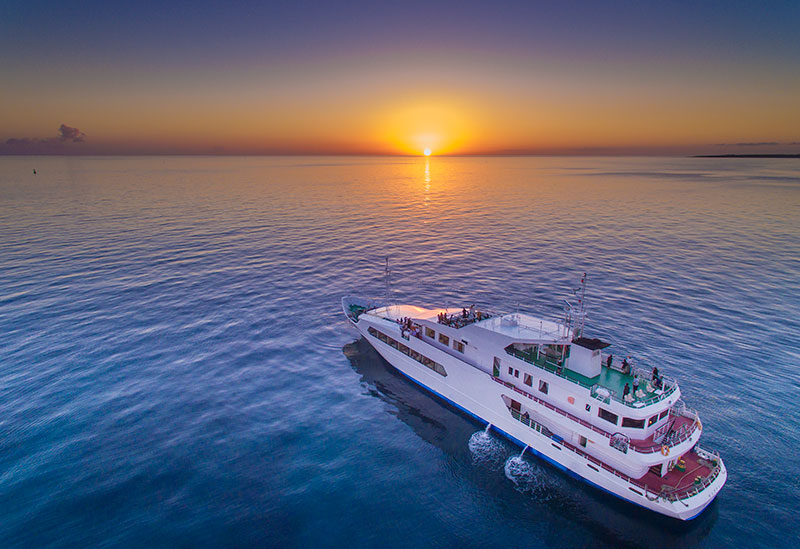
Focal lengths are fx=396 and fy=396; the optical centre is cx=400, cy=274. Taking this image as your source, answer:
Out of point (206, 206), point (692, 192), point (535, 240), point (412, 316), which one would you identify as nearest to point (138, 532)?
point (412, 316)

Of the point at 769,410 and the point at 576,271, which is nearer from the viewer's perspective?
the point at 769,410

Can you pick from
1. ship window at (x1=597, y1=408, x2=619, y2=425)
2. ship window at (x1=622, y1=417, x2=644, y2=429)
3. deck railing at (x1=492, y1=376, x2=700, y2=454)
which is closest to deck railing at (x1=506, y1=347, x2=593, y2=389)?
ship window at (x1=597, y1=408, x2=619, y2=425)

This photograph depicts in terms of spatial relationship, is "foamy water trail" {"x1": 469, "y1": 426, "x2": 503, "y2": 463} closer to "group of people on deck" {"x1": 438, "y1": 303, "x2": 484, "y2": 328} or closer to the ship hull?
the ship hull

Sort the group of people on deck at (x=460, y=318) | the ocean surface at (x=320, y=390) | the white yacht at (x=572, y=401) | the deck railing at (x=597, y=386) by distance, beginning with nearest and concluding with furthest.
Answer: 1. the ocean surface at (x=320, y=390)
2. the white yacht at (x=572, y=401)
3. the deck railing at (x=597, y=386)
4. the group of people on deck at (x=460, y=318)

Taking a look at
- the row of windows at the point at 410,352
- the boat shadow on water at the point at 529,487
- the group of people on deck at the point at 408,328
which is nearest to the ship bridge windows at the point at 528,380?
the boat shadow on water at the point at 529,487

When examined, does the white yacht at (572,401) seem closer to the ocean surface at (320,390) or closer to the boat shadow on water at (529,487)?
the boat shadow on water at (529,487)

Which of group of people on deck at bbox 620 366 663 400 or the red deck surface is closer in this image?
the red deck surface

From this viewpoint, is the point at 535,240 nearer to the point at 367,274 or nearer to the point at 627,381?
the point at 367,274
